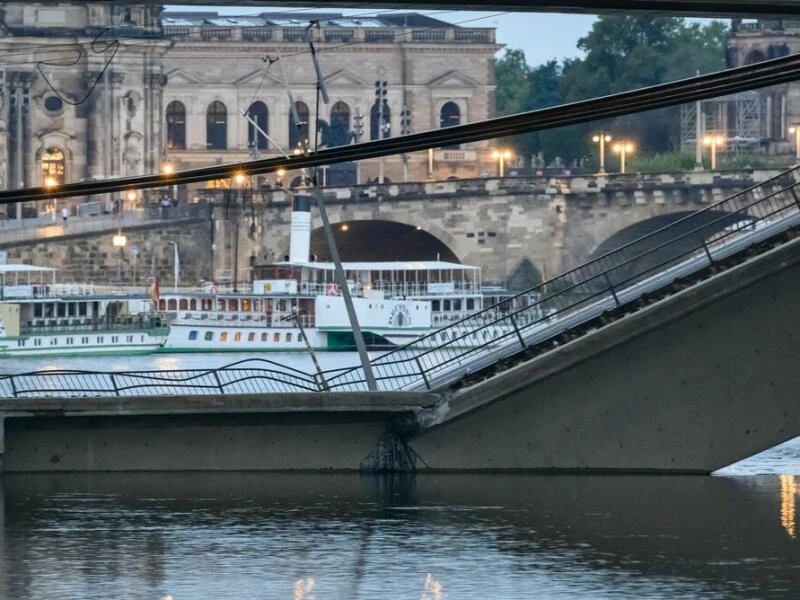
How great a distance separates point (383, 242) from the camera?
4478 inches

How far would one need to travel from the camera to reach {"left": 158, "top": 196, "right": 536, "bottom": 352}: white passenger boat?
84.8 meters

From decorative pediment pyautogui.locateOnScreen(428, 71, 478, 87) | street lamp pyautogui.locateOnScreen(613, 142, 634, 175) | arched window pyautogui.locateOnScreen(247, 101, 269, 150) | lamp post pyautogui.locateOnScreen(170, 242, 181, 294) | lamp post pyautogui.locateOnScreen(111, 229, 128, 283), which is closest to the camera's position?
lamp post pyautogui.locateOnScreen(170, 242, 181, 294)

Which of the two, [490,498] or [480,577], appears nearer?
[480,577]

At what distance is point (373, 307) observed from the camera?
3378 inches

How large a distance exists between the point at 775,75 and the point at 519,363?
1034 centimetres

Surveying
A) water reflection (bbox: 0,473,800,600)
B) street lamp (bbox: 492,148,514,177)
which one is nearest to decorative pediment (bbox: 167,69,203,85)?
street lamp (bbox: 492,148,514,177)

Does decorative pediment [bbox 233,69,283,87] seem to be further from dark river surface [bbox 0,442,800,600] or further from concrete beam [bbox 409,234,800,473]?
concrete beam [bbox 409,234,800,473]

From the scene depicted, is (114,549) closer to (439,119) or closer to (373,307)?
(373,307)

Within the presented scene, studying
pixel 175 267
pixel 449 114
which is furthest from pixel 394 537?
pixel 449 114

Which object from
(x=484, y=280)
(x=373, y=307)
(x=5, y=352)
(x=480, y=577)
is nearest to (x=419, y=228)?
(x=484, y=280)

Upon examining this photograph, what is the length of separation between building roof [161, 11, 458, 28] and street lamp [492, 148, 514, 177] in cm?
1200

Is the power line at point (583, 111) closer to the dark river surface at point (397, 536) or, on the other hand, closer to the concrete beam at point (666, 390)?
the dark river surface at point (397, 536)

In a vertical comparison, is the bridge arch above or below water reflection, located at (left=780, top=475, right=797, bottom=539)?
above

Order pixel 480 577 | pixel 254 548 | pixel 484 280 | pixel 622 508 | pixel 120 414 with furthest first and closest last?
pixel 484 280
pixel 120 414
pixel 622 508
pixel 254 548
pixel 480 577
